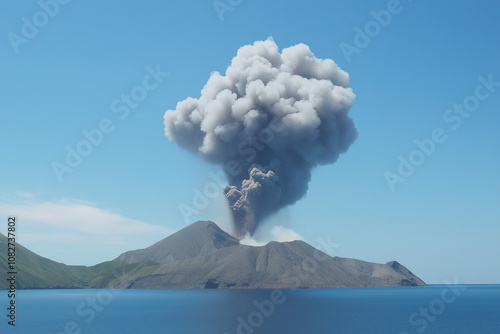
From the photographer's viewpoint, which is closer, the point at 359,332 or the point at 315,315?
the point at 359,332

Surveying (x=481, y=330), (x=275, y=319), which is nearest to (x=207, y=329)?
(x=275, y=319)

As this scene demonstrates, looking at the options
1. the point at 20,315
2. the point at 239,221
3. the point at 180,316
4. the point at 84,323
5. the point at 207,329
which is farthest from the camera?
the point at 239,221

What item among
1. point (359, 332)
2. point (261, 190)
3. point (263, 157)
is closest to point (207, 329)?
point (359, 332)

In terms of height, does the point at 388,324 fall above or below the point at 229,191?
below

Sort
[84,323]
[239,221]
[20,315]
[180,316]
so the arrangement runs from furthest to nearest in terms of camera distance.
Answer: [239,221] → [20,315] → [180,316] → [84,323]

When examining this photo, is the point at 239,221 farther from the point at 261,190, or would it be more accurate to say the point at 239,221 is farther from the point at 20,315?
the point at 20,315

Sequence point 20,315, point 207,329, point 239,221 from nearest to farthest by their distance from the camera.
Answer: point 207,329 → point 20,315 → point 239,221

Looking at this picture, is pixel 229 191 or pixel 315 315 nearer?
pixel 315 315

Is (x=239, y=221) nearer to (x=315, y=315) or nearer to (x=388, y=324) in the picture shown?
(x=315, y=315)

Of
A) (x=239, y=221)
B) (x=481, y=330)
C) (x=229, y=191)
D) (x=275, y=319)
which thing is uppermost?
(x=229, y=191)
